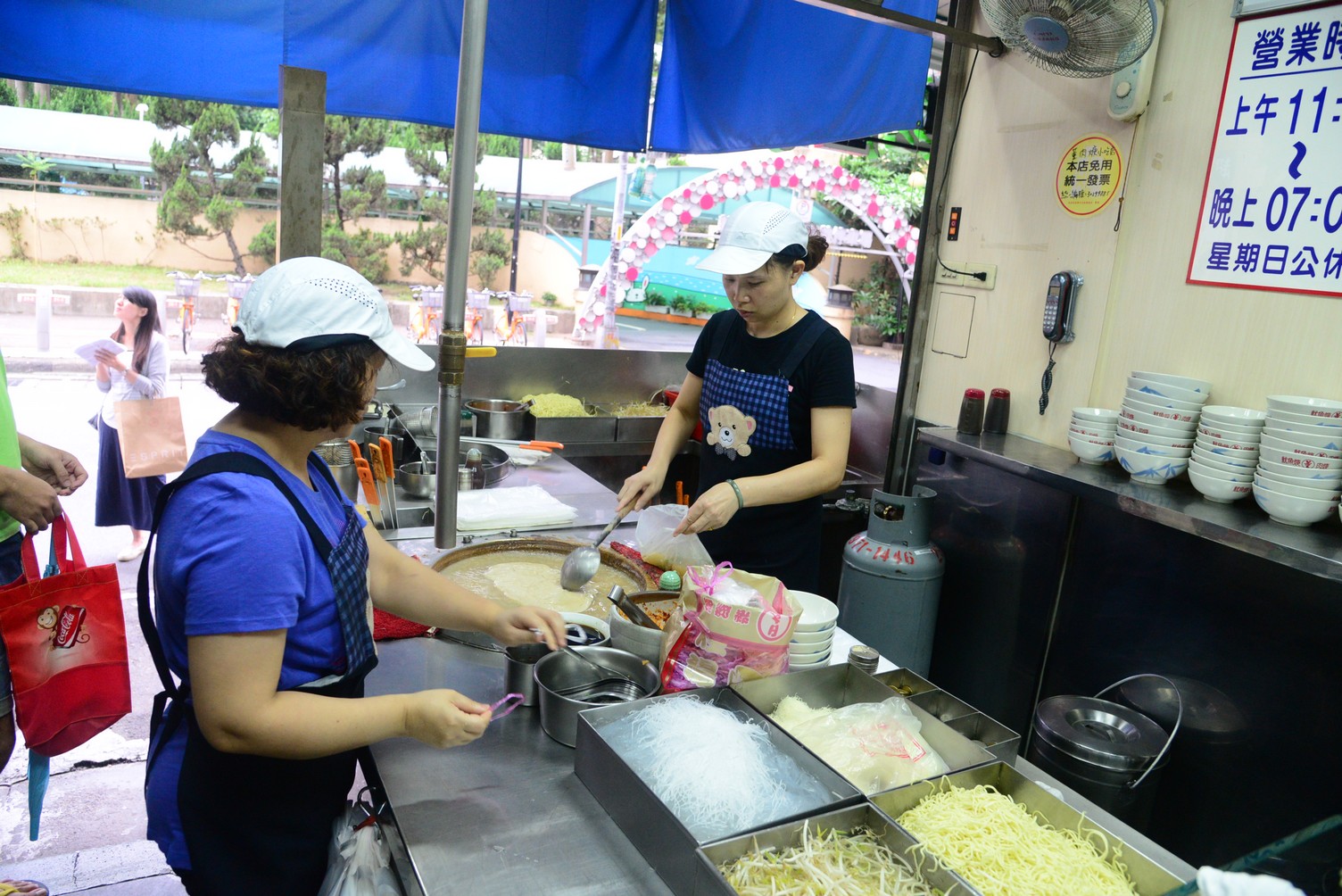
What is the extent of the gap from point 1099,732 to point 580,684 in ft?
5.52

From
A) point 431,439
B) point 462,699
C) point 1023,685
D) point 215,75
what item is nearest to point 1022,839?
point 462,699

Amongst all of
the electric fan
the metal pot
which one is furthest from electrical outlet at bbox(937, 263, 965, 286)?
the metal pot

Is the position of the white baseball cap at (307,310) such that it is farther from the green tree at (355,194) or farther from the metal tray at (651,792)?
the green tree at (355,194)

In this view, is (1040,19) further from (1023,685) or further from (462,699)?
(462,699)

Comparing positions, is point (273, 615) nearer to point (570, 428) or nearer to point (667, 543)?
point (667, 543)

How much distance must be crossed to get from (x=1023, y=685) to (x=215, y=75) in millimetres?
4092

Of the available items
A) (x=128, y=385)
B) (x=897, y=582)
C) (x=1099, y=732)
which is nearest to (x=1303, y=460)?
(x=1099, y=732)

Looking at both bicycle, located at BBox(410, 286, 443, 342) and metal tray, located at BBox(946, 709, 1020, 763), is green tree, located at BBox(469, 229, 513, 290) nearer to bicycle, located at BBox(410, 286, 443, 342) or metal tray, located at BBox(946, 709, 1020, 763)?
bicycle, located at BBox(410, 286, 443, 342)

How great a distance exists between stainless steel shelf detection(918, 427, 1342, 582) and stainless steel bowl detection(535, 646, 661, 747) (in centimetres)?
179

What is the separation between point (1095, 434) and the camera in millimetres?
3061

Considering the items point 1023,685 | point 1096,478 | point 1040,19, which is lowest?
point 1023,685

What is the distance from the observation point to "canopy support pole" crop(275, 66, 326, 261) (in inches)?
91.0

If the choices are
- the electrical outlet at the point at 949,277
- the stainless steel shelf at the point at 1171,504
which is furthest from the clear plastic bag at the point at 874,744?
the electrical outlet at the point at 949,277

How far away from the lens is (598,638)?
177 cm
